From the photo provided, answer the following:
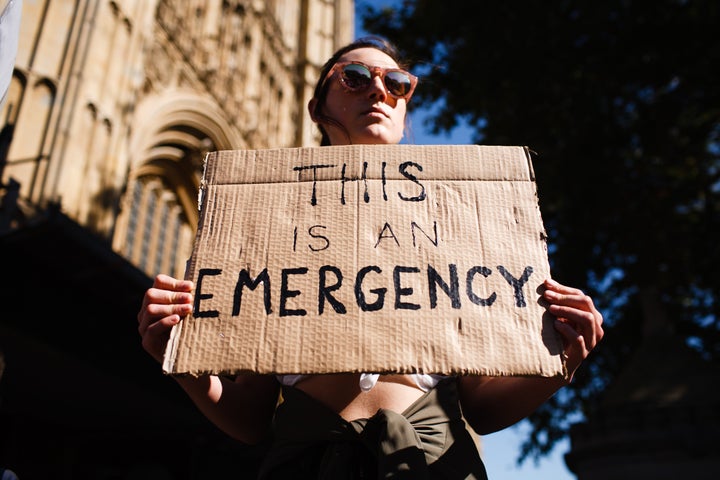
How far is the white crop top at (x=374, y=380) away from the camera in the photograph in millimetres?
1404

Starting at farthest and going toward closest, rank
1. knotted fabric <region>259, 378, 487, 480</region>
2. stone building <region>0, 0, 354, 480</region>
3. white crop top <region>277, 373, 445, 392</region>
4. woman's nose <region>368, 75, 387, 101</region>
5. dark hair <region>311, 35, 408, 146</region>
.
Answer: stone building <region>0, 0, 354, 480</region>, dark hair <region>311, 35, 408, 146</region>, woman's nose <region>368, 75, 387, 101</region>, white crop top <region>277, 373, 445, 392</region>, knotted fabric <region>259, 378, 487, 480</region>

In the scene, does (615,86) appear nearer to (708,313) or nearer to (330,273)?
(708,313)

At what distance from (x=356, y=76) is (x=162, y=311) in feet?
2.94

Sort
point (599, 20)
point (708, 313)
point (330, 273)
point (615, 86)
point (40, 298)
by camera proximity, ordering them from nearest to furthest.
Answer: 1. point (330, 273)
2. point (40, 298)
3. point (599, 20)
4. point (615, 86)
5. point (708, 313)

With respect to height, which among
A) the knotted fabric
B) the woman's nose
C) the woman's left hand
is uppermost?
the woman's nose

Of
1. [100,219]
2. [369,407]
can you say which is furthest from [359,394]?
[100,219]

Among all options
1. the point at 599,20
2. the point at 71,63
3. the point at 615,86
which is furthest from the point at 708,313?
the point at 71,63

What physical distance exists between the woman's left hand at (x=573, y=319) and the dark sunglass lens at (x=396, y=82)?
788 millimetres

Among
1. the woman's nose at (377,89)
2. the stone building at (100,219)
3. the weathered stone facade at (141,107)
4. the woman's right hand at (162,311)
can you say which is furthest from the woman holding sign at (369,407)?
the weathered stone facade at (141,107)

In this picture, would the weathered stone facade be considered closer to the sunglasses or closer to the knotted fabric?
the sunglasses

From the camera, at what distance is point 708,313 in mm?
10406

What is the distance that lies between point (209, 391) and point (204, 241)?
13.9 inches

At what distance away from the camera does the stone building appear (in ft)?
18.3

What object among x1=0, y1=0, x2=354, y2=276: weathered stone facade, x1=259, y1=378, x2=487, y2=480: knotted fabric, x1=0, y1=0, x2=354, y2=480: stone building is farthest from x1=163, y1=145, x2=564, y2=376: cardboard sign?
x1=0, y1=0, x2=354, y2=276: weathered stone facade
